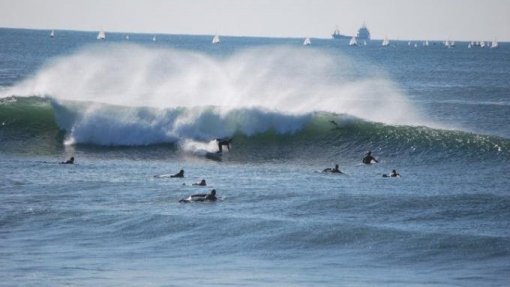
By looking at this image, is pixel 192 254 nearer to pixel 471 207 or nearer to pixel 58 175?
pixel 471 207

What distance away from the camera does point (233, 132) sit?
127ft

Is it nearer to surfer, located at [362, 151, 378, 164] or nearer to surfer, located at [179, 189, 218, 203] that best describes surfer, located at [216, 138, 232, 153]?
surfer, located at [362, 151, 378, 164]

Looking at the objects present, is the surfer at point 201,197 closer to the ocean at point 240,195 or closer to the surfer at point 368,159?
the ocean at point 240,195

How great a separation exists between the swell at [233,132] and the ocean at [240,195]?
0.08 meters

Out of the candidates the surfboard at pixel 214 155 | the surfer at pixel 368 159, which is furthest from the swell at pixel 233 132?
the surfer at pixel 368 159

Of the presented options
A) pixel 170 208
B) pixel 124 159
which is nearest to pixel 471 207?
pixel 170 208

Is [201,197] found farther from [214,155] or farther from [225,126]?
[225,126]

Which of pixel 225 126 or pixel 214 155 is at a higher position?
pixel 225 126

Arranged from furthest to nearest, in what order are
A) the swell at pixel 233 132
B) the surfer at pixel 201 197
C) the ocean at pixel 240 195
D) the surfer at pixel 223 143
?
the surfer at pixel 223 143 < the swell at pixel 233 132 < the surfer at pixel 201 197 < the ocean at pixel 240 195

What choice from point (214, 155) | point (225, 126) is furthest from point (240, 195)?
point (225, 126)

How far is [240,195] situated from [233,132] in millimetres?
12735

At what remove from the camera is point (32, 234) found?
70.5ft

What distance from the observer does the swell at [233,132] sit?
117ft

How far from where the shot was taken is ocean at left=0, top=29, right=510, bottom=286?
18.6m
